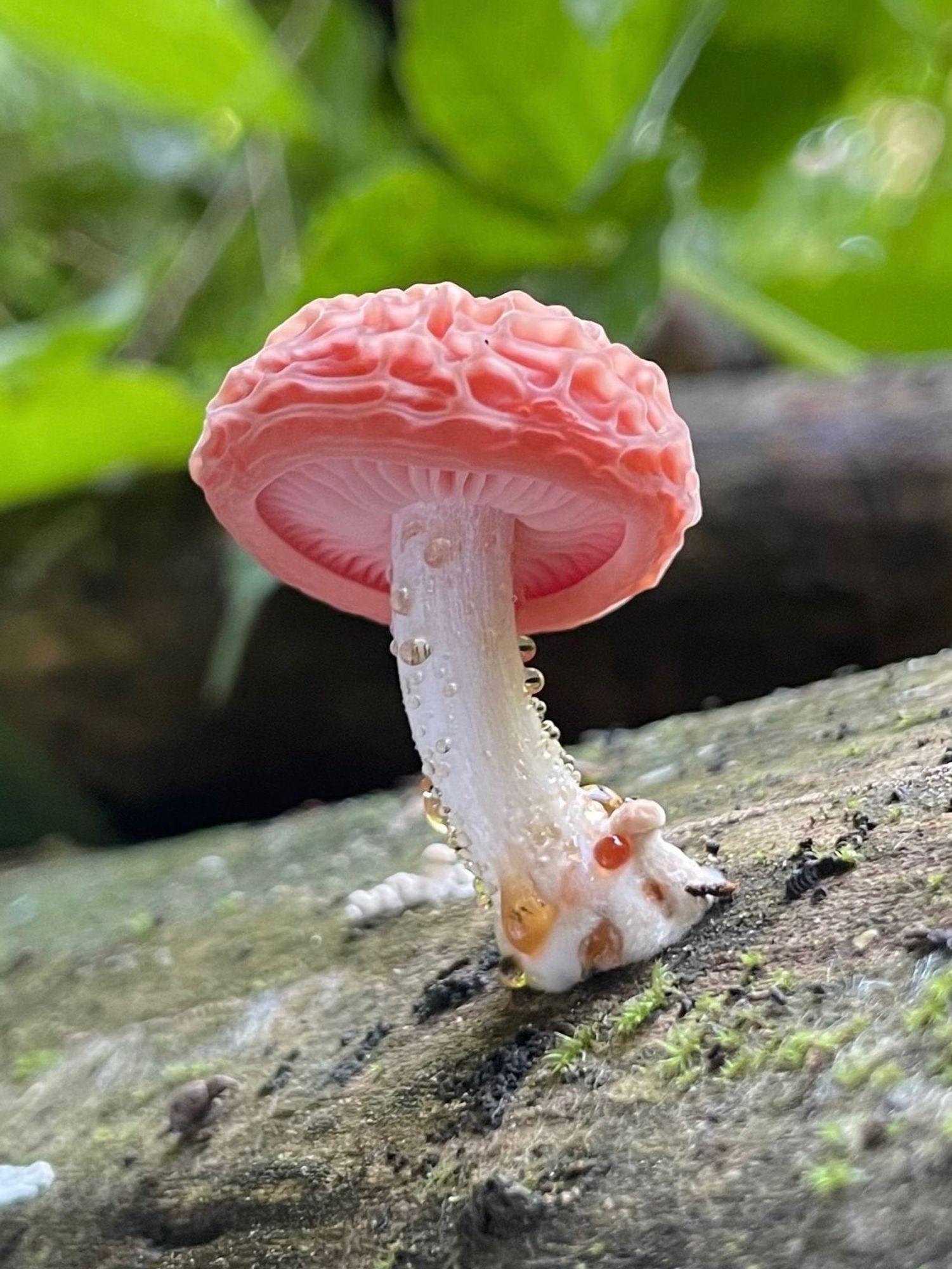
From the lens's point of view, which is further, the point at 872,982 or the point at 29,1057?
the point at 29,1057

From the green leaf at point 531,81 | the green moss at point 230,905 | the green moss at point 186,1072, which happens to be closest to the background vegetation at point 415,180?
the green leaf at point 531,81

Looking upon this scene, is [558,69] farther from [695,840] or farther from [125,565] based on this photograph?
[695,840]

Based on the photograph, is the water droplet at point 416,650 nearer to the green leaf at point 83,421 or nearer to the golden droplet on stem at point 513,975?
the golden droplet on stem at point 513,975

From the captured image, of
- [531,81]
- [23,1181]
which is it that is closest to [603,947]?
[23,1181]

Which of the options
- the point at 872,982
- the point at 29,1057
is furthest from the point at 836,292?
the point at 29,1057

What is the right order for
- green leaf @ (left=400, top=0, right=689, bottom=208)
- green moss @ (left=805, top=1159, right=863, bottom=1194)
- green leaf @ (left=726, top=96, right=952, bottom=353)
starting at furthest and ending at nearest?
1. green leaf @ (left=726, top=96, right=952, bottom=353)
2. green leaf @ (left=400, top=0, right=689, bottom=208)
3. green moss @ (left=805, top=1159, right=863, bottom=1194)

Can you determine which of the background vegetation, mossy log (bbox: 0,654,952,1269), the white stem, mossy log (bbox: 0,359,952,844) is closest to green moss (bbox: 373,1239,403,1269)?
mossy log (bbox: 0,654,952,1269)

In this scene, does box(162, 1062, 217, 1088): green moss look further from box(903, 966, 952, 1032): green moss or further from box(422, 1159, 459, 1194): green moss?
box(903, 966, 952, 1032): green moss
